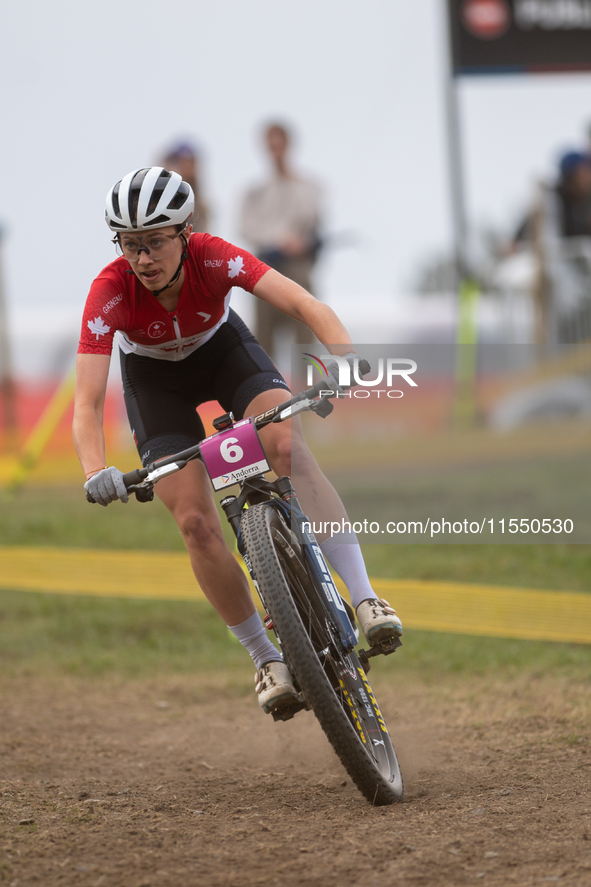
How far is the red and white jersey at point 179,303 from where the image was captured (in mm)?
4121

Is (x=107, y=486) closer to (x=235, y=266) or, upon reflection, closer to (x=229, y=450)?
(x=229, y=450)

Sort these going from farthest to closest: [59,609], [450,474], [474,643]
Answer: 1. [450,474]
2. [59,609]
3. [474,643]

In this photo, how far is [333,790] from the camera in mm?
4078

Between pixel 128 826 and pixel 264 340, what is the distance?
650cm

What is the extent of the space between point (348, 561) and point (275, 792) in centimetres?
101

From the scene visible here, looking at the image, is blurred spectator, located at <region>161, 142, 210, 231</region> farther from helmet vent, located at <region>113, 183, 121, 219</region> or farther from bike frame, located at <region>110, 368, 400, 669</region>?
bike frame, located at <region>110, 368, 400, 669</region>

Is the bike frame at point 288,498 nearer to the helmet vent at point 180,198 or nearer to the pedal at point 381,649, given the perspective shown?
the pedal at point 381,649

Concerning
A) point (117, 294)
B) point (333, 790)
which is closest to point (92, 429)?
point (117, 294)

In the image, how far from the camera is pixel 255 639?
14.0ft

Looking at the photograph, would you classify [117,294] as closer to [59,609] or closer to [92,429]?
[92,429]

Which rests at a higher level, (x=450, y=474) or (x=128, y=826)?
(x=128, y=826)

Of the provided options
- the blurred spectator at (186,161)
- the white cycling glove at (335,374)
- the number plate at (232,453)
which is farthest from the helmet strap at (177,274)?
the blurred spectator at (186,161)

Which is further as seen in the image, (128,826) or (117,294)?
(117,294)

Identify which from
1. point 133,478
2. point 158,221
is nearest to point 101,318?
point 158,221
